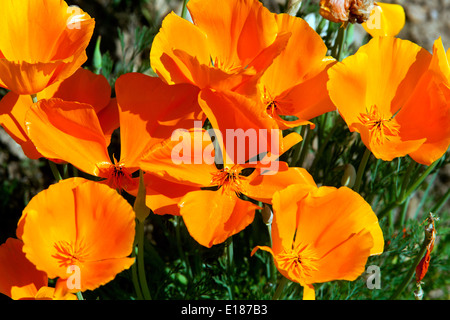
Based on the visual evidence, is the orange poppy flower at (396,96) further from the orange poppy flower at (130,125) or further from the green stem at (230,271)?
the green stem at (230,271)

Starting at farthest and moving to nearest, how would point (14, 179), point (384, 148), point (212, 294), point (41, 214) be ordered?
point (14, 179) < point (212, 294) < point (384, 148) < point (41, 214)

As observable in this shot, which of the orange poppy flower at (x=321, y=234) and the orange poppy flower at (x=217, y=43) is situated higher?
the orange poppy flower at (x=217, y=43)

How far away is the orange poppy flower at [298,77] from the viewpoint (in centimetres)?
86

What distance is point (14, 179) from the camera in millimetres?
1614

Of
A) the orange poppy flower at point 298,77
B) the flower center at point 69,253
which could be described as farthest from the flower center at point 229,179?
the flower center at point 69,253

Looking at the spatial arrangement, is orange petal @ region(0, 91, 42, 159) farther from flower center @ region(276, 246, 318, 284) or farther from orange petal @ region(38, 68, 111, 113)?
flower center @ region(276, 246, 318, 284)

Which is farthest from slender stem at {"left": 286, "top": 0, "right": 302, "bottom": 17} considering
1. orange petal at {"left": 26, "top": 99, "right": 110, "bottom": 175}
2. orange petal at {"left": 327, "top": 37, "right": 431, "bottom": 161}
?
orange petal at {"left": 26, "top": 99, "right": 110, "bottom": 175}

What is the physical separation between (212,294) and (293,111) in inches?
17.2

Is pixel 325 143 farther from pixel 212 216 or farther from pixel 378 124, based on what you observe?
pixel 212 216

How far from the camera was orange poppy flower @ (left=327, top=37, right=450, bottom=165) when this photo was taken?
81 cm

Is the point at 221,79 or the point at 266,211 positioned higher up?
the point at 221,79

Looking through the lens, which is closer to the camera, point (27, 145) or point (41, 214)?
point (41, 214)

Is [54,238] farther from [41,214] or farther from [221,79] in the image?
[221,79]

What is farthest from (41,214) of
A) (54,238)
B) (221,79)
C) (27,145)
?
(221,79)
